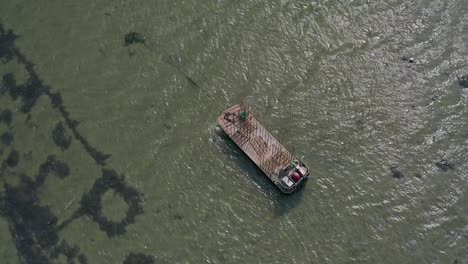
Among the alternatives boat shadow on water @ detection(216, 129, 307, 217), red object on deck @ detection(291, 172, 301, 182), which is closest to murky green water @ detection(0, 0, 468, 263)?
boat shadow on water @ detection(216, 129, 307, 217)

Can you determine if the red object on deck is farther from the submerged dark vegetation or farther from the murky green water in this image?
the submerged dark vegetation

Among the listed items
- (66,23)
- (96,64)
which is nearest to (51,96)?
(96,64)

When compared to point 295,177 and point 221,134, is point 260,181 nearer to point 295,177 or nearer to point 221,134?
point 295,177

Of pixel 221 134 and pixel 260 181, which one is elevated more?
pixel 221 134

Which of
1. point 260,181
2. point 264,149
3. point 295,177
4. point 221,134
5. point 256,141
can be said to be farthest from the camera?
point 221,134

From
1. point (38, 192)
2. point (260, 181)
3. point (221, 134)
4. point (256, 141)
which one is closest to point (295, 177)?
point (260, 181)

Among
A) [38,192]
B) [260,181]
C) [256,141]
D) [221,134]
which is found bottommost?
[260,181]

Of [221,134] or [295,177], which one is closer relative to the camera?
[295,177]

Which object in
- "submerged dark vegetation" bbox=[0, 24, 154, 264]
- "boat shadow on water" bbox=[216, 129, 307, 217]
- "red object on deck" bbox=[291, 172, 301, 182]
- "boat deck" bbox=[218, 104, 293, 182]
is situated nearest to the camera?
"red object on deck" bbox=[291, 172, 301, 182]
